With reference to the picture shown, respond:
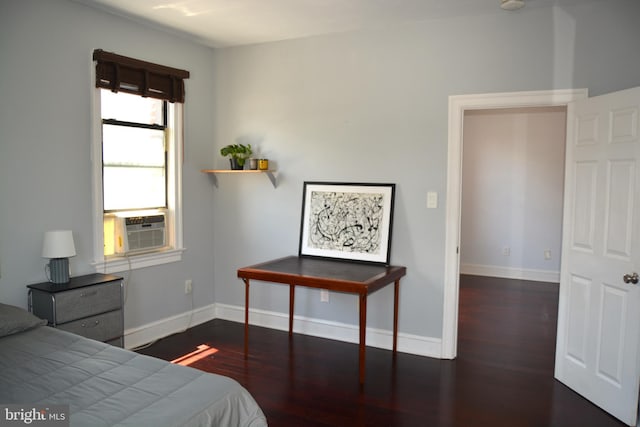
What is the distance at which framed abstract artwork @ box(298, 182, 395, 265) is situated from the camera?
4.15 metres

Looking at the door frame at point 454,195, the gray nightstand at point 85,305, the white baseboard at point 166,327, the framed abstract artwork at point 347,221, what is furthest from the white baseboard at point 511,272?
the gray nightstand at point 85,305

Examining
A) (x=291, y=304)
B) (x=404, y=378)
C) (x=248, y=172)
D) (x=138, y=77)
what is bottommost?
(x=404, y=378)

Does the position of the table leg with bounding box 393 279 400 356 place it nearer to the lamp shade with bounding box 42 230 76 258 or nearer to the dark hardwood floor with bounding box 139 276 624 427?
the dark hardwood floor with bounding box 139 276 624 427

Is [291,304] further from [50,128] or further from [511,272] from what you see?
[511,272]

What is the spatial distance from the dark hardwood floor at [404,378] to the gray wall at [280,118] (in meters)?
0.35

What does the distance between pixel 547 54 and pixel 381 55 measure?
1.26 metres

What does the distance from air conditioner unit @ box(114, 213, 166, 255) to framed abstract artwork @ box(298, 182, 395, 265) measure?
1.24m

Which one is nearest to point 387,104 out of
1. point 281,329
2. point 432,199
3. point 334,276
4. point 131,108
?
point 432,199

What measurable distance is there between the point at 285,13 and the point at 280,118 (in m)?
1.06

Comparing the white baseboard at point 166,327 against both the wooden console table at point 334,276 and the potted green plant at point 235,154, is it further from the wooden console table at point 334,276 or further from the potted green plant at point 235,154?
the potted green plant at point 235,154

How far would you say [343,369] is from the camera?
3744mm

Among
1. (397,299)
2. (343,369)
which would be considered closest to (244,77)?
(397,299)

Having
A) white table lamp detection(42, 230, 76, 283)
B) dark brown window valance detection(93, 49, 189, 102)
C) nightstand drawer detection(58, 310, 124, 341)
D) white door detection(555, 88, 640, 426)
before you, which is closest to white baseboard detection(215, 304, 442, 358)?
white door detection(555, 88, 640, 426)

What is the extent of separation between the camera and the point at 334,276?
3.65 m
